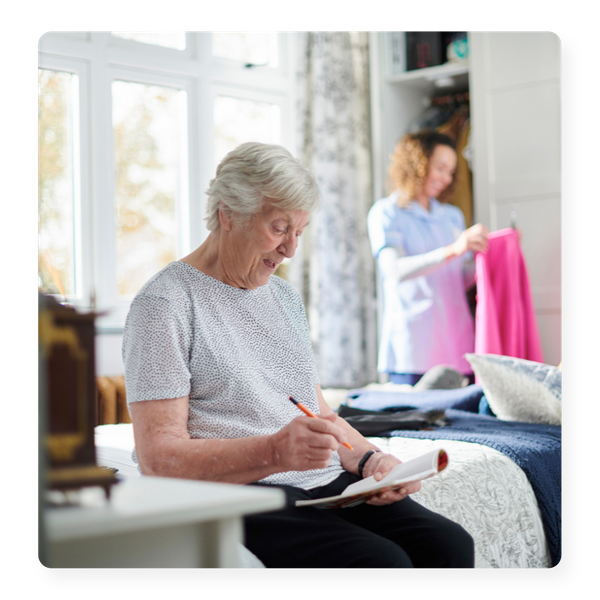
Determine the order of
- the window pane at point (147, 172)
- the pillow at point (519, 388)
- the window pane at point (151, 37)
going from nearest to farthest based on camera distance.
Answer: the window pane at point (151, 37) → the window pane at point (147, 172) → the pillow at point (519, 388)

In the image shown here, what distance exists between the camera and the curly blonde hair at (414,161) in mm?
2193

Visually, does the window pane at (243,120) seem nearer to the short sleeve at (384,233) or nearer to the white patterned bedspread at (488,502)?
the short sleeve at (384,233)

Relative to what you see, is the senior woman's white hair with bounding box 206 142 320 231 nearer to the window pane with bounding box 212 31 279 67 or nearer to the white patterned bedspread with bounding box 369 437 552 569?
the window pane with bounding box 212 31 279 67

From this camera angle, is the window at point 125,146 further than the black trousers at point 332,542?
Yes

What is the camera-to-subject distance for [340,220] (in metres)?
2.37

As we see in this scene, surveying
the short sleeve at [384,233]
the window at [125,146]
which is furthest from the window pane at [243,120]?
the short sleeve at [384,233]

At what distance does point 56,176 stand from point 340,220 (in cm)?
135

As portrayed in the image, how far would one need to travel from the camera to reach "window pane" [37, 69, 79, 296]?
3.34ft

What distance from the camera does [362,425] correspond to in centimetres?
145

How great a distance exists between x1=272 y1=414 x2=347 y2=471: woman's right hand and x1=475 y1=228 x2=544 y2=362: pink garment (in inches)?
48.2

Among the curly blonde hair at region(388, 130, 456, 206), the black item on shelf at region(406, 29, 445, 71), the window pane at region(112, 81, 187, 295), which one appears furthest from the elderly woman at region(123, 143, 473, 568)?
the black item on shelf at region(406, 29, 445, 71)

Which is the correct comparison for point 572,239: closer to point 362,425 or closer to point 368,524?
point 368,524

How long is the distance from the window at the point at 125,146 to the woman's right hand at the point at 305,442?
25 cm

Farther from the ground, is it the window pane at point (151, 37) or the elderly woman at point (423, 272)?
the window pane at point (151, 37)
